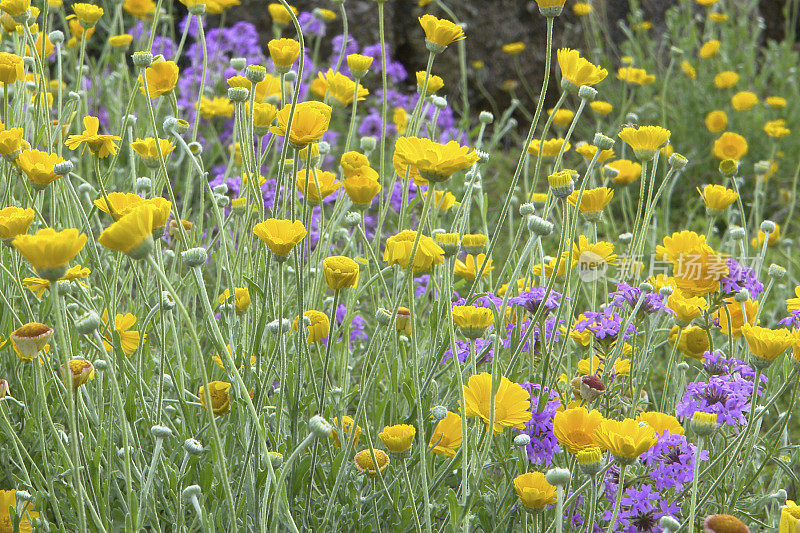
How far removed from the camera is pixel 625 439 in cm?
102

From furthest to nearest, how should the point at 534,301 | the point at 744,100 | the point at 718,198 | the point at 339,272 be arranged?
the point at 744,100
the point at 718,198
the point at 534,301
the point at 339,272

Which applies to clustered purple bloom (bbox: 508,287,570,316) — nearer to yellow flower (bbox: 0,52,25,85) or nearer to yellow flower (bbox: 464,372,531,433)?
yellow flower (bbox: 464,372,531,433)

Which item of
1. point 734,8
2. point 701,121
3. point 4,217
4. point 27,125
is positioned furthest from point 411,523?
point 734,8

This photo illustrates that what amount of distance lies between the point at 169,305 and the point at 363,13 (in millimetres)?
3757

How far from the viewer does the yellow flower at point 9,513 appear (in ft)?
4.09

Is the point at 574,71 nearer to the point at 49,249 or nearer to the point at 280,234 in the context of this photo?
the point at 280,234

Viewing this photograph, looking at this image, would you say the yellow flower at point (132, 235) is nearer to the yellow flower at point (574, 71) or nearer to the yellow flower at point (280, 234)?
the yellow flower at point (280, 234)

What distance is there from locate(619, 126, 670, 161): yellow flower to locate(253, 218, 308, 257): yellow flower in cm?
73

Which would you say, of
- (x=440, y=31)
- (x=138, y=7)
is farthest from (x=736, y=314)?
(x=138, y=7)

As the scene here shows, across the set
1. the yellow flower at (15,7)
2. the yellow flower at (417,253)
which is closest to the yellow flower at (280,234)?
the yellow flower at (417,253)

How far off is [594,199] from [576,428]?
23.1 inches

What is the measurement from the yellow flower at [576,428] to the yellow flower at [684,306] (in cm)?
39

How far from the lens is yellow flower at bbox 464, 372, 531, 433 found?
1.18m

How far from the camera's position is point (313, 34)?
4570 millimetres
